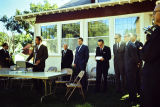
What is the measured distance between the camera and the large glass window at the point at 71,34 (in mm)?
11141

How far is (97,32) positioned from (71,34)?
176 cm

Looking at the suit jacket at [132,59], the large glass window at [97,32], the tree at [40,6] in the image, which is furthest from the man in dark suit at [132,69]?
the tree at [40,6]

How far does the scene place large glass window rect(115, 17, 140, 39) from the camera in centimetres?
948

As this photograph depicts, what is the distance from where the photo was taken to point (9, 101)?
598 cm

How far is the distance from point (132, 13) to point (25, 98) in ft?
22.2

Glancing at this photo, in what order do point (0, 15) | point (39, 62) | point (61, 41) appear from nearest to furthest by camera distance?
point (39, 62)
point (61, 41)
point (0, 15)

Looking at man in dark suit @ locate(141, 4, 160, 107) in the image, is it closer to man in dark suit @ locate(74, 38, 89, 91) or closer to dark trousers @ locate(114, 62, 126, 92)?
dark trousers @ locate(114, 62, 126, 92)

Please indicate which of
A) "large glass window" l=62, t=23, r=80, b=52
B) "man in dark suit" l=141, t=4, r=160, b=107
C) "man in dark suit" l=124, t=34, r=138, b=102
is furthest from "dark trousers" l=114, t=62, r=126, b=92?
"man in dark suit" l=141, t=4, r=160, b=107

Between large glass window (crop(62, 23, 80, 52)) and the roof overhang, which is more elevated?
the roof overhang

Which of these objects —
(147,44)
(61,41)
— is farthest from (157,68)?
(61,41)

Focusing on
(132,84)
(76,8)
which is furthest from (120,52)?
(76,8)

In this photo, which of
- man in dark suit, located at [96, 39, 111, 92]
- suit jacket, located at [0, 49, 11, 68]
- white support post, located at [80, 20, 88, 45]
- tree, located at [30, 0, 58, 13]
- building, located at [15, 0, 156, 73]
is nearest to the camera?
man in dark suit, located at [96, 39, 111, 92]

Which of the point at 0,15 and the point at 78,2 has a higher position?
the point at 0,15

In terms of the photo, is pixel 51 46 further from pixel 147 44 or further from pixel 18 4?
pixel 18 4
